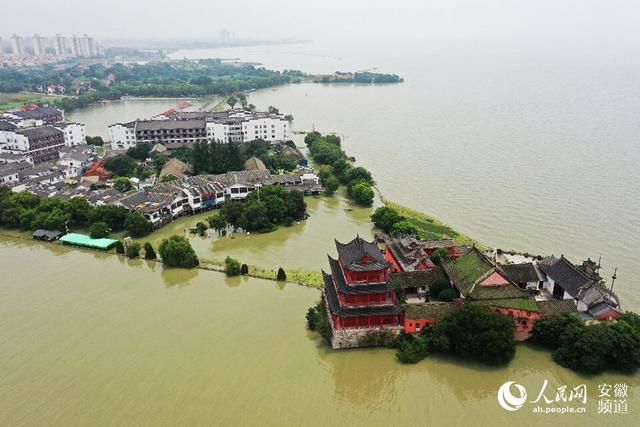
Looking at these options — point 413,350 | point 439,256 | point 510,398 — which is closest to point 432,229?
point 439,256

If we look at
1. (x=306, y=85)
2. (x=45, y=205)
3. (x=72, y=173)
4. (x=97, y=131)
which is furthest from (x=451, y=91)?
(x=45, y=205)

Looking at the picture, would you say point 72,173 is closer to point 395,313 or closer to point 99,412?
point 99,412

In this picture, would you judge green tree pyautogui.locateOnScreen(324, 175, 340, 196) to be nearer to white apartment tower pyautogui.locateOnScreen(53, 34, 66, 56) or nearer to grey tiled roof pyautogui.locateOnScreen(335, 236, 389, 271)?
grey tiled roof pyautogui.locateOnScreen(335, 236, 389, 271)

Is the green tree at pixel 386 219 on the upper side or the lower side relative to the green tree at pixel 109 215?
upper

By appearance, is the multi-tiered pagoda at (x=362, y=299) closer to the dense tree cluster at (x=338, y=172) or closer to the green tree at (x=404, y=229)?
the green tree at (x=404, y=229)

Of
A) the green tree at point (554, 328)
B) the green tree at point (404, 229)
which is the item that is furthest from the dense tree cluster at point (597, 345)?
the green tree at point (404, 229)

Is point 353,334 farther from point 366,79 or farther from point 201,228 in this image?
point 366,79

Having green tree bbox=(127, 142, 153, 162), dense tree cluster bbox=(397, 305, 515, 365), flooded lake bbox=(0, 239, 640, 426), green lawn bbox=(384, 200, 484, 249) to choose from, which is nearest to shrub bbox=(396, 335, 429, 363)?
dense tree cluster bbox=(397, 305, 515, 365)
